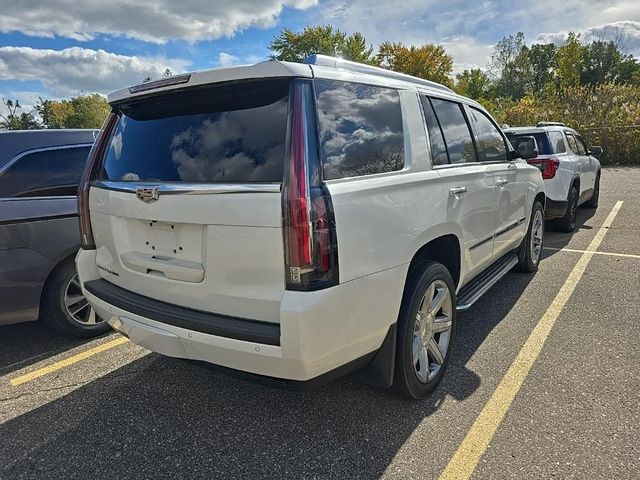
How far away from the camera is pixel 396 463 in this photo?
7.47ft

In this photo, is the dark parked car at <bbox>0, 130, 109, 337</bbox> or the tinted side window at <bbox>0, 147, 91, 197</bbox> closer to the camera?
the dark parked car at <bbox>0, 130, 109, 337</bbox>

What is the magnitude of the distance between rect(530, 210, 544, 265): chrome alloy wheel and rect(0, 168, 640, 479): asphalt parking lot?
1416 millimetres

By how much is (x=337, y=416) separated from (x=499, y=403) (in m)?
1.00

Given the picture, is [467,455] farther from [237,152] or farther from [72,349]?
[72,349]

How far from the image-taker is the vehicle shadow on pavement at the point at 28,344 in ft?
11.6

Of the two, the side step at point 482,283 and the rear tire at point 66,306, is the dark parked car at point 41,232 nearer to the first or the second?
the rear tire at point 66,306

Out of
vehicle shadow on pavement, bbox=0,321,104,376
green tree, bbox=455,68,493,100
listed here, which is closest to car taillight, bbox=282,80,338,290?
vehicle shadow on pavement, bbox=0,321,104,376

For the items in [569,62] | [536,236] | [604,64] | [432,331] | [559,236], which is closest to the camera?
[432,331]

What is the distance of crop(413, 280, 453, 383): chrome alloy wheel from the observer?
2.74 meters

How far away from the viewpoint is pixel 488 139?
412 centimetres

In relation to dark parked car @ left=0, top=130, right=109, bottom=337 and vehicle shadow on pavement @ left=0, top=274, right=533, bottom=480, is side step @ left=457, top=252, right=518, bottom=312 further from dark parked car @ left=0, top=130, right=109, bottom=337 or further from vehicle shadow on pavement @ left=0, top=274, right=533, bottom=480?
dark parked car @ left=0, top=130, right=109, bottom=337

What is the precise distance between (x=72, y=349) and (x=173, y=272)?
6.72 feet

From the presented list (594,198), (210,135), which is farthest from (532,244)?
(594,198)

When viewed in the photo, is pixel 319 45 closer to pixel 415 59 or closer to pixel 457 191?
pixel 415 59
